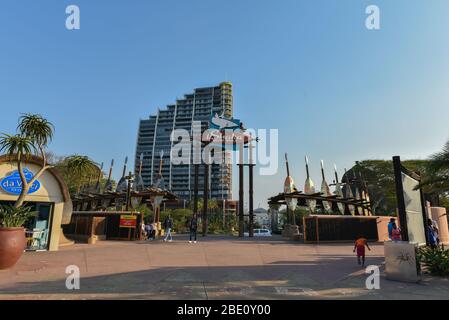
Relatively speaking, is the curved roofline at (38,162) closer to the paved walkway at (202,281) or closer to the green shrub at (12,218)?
the green shrub at (12,218)

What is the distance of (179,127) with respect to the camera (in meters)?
158

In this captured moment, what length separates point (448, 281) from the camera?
8.61 m

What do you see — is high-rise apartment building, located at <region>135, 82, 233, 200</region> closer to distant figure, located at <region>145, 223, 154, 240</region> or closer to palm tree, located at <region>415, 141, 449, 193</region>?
distant figure, located at <region>145, 223, 154, 240</region>

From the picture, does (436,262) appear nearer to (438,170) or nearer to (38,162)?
(438,170)

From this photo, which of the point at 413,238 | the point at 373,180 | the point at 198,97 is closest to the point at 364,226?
the point at 413,238

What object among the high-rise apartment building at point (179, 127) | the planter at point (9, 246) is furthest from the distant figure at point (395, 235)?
the high-rise apartment building at point (179, 127)

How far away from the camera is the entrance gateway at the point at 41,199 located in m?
14.2

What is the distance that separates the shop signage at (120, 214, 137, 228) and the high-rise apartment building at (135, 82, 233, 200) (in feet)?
385

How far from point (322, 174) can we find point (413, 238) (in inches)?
1087

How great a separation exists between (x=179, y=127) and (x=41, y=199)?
145019mm

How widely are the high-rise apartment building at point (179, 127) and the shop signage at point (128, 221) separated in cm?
11735

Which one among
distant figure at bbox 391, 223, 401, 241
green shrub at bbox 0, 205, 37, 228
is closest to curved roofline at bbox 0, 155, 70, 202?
green shrub at bbox 0, 205, 37, 228

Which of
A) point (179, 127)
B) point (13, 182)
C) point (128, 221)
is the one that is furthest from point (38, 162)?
point (179, 127)
